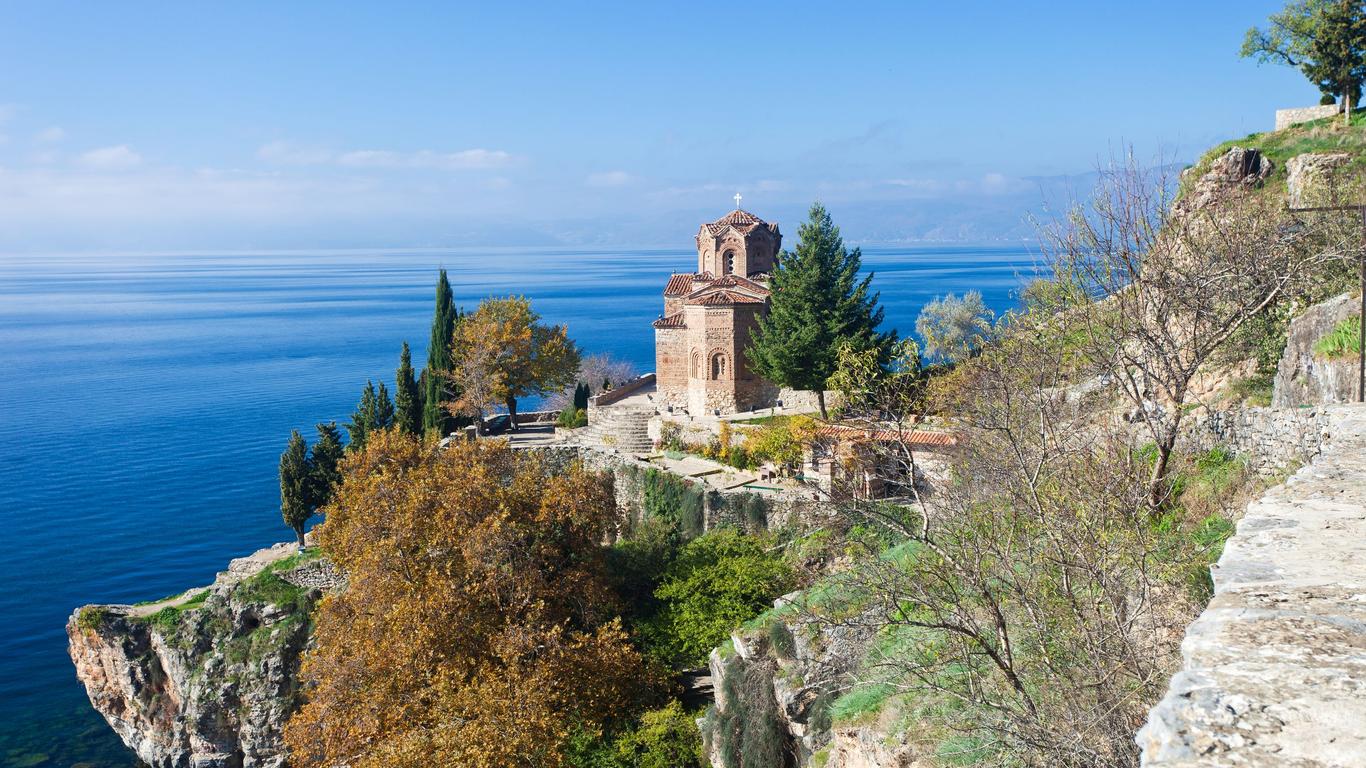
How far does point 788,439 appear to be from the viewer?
79.2 ft

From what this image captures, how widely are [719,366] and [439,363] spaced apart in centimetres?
1107

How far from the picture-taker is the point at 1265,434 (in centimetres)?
Answer: 1127

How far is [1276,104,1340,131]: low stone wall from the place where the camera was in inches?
1035

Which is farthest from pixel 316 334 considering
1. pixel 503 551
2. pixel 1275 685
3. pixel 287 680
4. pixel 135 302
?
pixel 1275 685

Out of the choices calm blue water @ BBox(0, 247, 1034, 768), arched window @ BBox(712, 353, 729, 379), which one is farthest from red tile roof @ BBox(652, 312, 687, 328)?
calm blue water @ BBox(0, 247, 1034, 768)

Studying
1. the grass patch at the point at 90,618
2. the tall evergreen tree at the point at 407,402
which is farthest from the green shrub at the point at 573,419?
the grass patch at the point at 90,618

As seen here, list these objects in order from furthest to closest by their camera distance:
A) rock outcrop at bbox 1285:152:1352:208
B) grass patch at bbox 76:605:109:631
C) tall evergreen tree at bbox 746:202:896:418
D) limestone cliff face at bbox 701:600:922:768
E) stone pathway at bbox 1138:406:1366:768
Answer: tall evergreen tree at bbox 746:202:896:418, grass patch at bbox 76:605:109:631, rock outcrop at bbox 1285:152:1352:208, limestone cliff face at bbox 701:600:922:768, stone pathway at bbox 1138:406:1366:768

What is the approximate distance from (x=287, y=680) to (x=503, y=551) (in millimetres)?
9495

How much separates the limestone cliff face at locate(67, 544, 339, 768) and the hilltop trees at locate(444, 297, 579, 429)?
8042mm

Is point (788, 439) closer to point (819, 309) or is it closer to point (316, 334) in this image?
point (819, 309)

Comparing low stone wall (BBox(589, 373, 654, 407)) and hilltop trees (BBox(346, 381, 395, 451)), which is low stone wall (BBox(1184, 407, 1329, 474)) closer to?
low stone wall (BBox(589, 373, 654, 407))

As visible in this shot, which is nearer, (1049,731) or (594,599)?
(1049,731)

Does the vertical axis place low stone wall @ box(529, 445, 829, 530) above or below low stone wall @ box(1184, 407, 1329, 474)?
below

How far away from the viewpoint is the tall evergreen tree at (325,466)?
29859 millimetres
